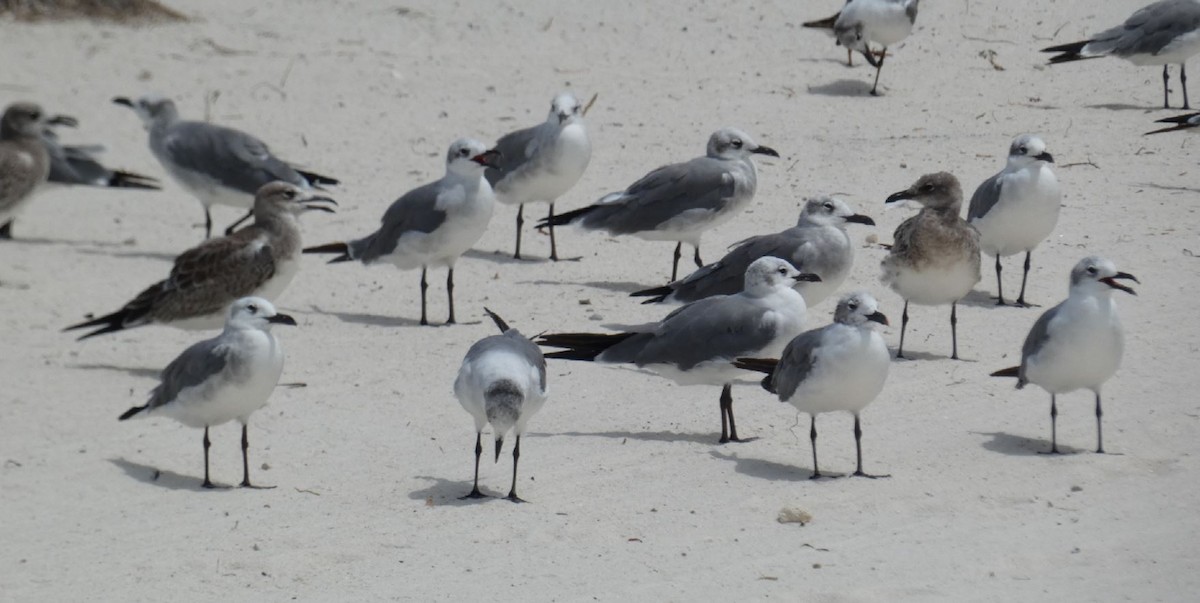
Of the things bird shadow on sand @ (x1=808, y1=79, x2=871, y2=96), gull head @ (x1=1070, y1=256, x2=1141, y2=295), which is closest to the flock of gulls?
gull head @ (x1=1070, y1=256, x2=1141, y2=295)

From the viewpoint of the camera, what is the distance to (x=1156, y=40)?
13562 mm

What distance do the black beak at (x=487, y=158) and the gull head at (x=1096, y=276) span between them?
13.6 ft

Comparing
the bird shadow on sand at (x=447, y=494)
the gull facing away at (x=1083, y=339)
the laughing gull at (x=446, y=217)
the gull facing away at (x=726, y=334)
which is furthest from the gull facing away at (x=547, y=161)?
the gull facing away at (x=1083, y=339)

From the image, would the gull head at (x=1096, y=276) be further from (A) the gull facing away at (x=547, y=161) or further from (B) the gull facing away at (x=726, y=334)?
(A) the gull facing away at (x=547, y=161)

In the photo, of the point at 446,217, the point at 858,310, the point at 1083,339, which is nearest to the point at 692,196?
the point at 446,217

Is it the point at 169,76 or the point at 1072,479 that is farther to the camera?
the point at 169,76

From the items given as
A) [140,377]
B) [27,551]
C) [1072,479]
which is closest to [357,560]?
[27,551]

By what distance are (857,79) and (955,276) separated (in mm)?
5660

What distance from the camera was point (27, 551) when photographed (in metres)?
7.33

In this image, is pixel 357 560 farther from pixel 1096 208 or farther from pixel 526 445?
pixel 1096 208

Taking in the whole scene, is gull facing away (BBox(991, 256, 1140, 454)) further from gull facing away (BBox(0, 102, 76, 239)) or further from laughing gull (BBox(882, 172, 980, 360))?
gull facing away (BBox(0, 102, 76, 239))

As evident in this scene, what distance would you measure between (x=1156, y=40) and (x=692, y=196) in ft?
15.9

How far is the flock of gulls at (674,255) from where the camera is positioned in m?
7.66

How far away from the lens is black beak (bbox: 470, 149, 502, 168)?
35.1 feet
